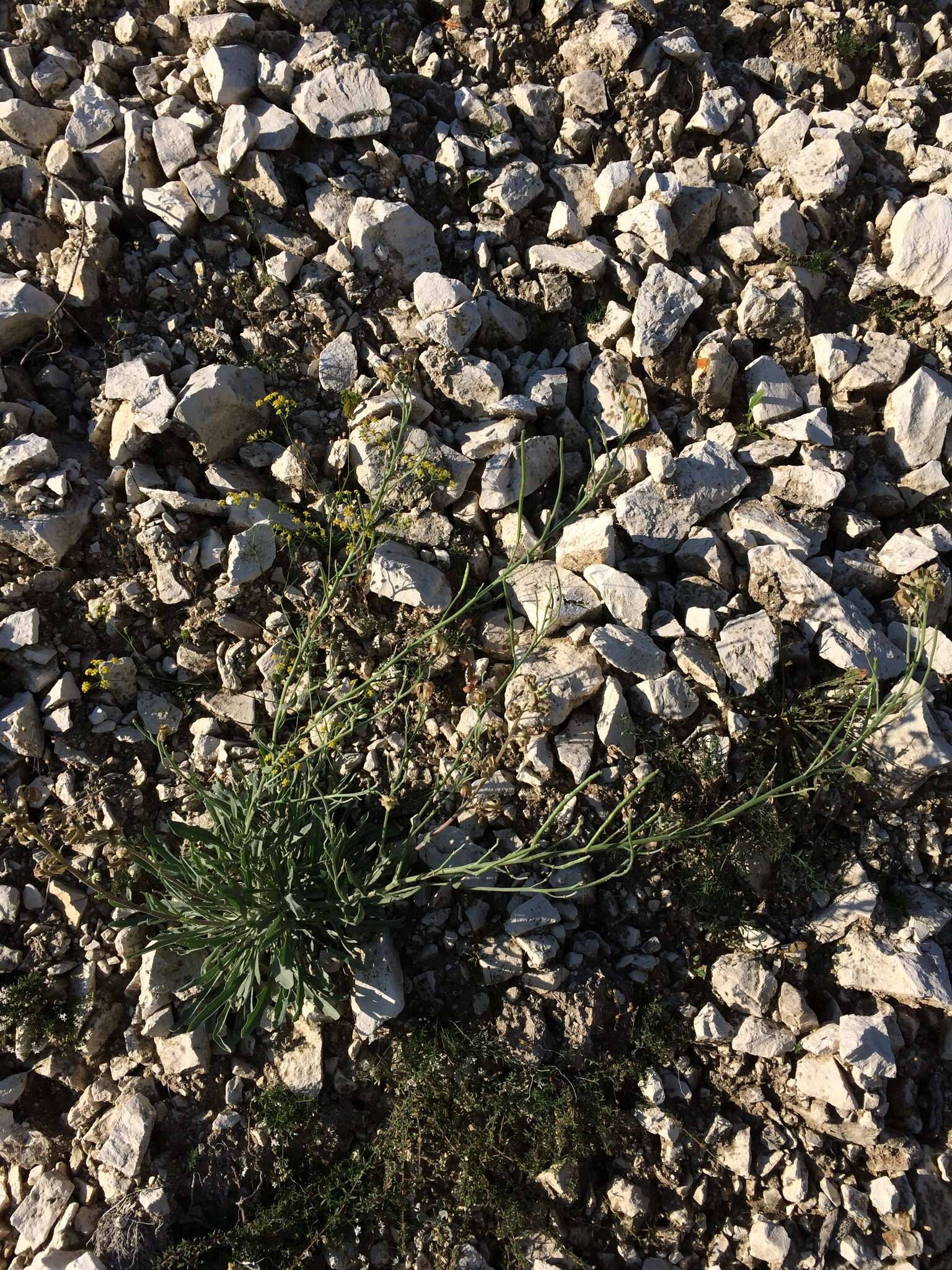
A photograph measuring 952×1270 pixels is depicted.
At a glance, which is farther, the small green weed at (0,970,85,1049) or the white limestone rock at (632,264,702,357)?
the white limestone rock at (632,264,702,357)

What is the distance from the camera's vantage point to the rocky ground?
3404mm

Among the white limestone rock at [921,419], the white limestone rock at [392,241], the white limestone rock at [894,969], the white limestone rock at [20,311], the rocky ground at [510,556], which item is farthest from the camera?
the white limestone rock at [392,241]

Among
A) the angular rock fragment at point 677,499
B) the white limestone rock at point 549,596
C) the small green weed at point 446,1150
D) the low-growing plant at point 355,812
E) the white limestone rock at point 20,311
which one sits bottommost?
the small green weed at point 446,1150

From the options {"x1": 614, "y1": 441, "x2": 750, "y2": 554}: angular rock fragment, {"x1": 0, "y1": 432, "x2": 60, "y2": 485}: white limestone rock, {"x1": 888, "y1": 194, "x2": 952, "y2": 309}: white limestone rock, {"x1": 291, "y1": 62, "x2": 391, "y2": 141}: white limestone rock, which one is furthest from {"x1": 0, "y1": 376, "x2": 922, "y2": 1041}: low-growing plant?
{"x1": 888, "y1": 194, "x2": 952, "y2": 309}: white limestone rock

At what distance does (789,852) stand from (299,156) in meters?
4.24

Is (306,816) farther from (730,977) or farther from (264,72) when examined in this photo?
(264,72)

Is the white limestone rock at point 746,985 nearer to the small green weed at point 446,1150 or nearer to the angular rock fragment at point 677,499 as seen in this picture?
the small green weed at point 446,1150

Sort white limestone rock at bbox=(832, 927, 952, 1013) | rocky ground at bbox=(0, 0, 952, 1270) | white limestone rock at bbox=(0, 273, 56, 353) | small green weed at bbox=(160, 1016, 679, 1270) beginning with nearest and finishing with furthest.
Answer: small green weed at bbox=(160, 1016, 679, 1270)
rocky ground at bbox=(0, 0, 952, 1270)
white limestone rock at bbox=(832, 927, 952, 1013)
white limestone rock at bbox=(0, 273, 56, 353)

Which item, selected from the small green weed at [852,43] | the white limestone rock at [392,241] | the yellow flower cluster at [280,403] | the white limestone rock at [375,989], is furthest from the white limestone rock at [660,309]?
the white limestone rock at [375,989]

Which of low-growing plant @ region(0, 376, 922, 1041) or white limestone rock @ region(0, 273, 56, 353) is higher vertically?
white limestone rock @ region(0, 273, 56, 353)

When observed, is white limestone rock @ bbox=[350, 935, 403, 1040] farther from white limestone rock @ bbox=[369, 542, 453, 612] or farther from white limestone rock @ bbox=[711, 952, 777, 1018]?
white limestone rock @ bbox=[369, 542, 453, 612]

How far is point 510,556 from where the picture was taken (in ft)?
13.6

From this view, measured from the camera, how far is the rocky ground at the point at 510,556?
134 inches

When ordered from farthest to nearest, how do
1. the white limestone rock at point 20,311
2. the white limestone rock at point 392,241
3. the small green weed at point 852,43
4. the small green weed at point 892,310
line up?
the small green weed at point 852,43 → the small green weed at point 892,310 → the white limestone rock at point 392,241 → the white limestone rock at point 20,311
